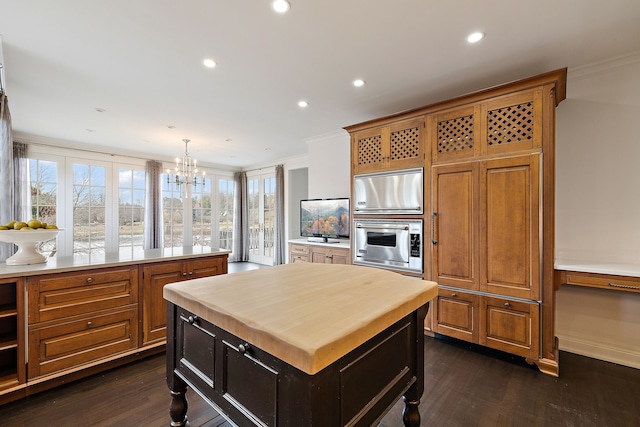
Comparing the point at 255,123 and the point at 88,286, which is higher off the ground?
the point at 255,123

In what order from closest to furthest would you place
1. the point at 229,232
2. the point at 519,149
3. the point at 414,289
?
the point at 414,289
the point at 519,149
the point at 229,232

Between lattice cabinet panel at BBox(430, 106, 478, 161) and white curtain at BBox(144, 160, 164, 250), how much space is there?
18.9ft

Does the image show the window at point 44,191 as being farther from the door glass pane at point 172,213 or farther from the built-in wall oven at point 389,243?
the built-in wall oven at point 389,243

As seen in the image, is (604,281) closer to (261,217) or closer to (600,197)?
(600,197)

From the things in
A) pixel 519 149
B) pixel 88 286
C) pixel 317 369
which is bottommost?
pixel 88 286

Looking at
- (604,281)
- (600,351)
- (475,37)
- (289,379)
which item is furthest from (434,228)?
(289,379)

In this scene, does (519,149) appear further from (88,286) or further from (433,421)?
(88,286)

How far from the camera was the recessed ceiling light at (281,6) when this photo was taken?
1.72 m

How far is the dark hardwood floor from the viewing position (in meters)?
1.71

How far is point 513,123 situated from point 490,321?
1802 mm

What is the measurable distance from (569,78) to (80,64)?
4633mm

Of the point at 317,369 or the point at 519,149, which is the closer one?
the point at 317,369

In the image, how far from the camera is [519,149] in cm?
234

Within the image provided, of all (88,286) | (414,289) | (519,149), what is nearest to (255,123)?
(88,286)
